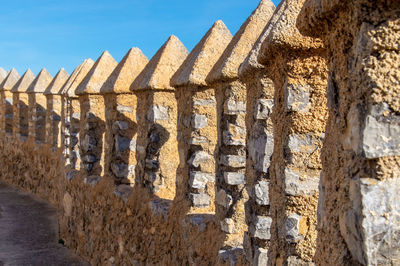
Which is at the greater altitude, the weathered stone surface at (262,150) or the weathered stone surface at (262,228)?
the weathered stone surface at (262,150)

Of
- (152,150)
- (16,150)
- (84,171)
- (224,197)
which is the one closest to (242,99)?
(224,197)

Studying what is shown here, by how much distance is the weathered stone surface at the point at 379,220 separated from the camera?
1548 millimetres

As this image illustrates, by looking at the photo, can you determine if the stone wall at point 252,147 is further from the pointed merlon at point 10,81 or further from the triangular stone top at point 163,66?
the pointed merlon at point 10,81

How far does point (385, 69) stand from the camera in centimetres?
154

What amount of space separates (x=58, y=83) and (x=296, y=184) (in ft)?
33.0

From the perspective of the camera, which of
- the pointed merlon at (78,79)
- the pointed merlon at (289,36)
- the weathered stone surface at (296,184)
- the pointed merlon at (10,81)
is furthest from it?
the pointed merlon at (10,81)

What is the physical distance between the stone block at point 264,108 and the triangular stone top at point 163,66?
2446mm

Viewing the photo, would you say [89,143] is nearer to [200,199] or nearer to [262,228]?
[200,199]

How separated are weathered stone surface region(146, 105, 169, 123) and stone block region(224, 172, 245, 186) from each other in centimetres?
179

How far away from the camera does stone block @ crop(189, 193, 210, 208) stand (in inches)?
191

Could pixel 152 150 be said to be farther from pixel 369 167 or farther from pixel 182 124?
pixel 369 167

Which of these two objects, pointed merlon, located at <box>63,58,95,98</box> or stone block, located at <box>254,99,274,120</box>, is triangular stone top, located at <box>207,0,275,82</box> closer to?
stone block, located at <box>254,99,274,120</box>

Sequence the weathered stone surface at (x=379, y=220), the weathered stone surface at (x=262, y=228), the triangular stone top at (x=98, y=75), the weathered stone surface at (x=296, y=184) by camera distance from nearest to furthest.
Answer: the weathered stone surface at (x=379, y=220)
the weathered stone surface at (x=296, y=184)
the weathered stone surface at (x=262, y=228)
the triangular stone top at (x=98, y=75)

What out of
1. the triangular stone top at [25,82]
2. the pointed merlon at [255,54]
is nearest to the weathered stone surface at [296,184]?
the pointed merlon at [255,54]
